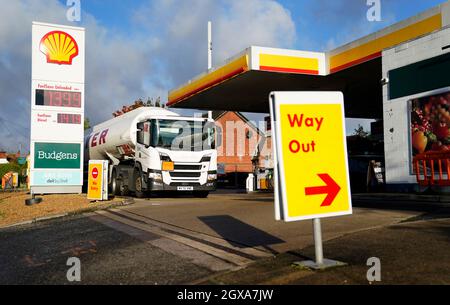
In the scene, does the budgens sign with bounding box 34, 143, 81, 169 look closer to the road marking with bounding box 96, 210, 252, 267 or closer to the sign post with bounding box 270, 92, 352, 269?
the road marking with bounding box 96, 210, 252, 267

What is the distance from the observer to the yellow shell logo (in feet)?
61.8

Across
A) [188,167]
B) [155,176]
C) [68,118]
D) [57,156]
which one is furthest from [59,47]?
[188,167]

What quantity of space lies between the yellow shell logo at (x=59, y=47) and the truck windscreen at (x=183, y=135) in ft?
19.0

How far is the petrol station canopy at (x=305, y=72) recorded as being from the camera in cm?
1595

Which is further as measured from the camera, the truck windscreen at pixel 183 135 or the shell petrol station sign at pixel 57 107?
the shell petrol station sign at pixel 57 107

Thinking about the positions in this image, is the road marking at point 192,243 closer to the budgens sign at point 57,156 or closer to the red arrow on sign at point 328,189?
the red arrow on sign at point 328,189

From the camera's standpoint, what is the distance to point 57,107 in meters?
18.8

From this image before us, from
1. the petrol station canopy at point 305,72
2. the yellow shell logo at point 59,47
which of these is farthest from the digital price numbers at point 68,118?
the petrol station canopy at point 305,72

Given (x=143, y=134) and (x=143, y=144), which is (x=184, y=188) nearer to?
(x=143, y=144)

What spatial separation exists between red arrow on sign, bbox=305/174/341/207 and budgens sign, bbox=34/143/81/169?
15.7 metres

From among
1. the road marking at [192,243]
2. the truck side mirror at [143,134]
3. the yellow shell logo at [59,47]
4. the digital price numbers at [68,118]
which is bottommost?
the road marking at [192,243]

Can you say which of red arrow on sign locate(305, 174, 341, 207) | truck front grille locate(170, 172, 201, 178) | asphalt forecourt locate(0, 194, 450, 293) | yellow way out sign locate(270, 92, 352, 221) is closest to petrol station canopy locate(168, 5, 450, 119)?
truck front grille locate(170, 172, 201, 178)

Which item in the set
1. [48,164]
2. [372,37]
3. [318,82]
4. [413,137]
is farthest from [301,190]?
[318,82]

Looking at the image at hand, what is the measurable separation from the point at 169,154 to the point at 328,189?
37.0ft
